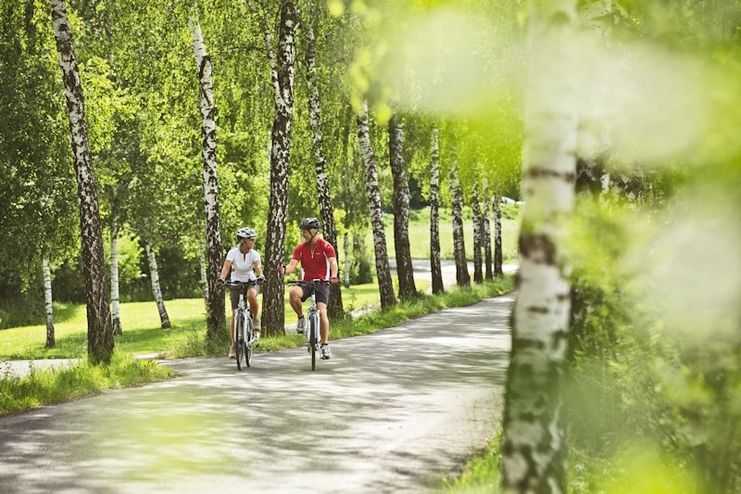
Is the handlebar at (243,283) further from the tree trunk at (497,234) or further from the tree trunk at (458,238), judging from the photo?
the tree trunk at (497,234)

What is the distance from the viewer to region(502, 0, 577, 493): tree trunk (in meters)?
4.17

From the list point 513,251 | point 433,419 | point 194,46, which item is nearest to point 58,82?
point 194,46

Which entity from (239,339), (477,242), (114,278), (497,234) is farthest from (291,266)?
(497,234)

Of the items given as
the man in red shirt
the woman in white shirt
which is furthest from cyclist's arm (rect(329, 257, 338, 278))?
the woman in white shirt

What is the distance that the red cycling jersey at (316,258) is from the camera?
13672mm

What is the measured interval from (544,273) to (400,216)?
24.6 meters

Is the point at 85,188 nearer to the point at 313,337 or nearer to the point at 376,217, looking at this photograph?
the point at 313,337

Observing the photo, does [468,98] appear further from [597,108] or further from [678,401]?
[678,401]

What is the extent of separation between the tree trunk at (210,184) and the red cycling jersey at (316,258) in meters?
5.46

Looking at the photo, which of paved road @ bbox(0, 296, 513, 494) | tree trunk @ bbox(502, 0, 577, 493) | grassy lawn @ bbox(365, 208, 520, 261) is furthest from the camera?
grassy lawn @ bbox(365, 208, 520, 261)

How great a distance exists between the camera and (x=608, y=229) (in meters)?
4.30

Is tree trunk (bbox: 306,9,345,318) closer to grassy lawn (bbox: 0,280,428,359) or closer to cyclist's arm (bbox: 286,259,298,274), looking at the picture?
grassy lawn (bbox: 0,280,428,359)

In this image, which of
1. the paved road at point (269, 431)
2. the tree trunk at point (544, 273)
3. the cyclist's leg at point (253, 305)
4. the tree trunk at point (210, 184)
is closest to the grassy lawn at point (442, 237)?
the tree trunk at point (210, 184)

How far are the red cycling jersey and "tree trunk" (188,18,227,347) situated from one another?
17.9 ft
